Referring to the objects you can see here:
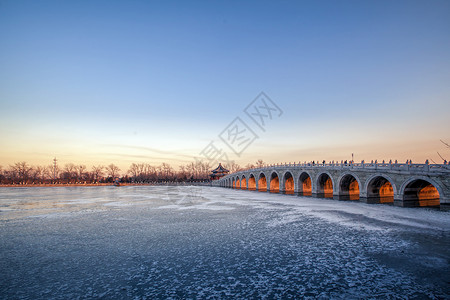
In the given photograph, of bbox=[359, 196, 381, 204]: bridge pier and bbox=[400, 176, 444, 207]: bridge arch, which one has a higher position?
bbox=[400, 176, 444, 207]: bridge arch

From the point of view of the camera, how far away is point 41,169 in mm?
117438

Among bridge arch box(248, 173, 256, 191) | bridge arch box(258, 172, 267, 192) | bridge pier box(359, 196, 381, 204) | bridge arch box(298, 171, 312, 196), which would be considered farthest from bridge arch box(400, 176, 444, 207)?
bridge arch box(248, 173, 256, 191)

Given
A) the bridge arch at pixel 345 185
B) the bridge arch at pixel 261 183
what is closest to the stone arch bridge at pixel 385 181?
the bridge arch at pixel 345 185

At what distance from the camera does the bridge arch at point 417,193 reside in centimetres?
2153

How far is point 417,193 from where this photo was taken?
924 inches

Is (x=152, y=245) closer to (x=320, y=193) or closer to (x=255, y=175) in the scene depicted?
(x=320, y=193)

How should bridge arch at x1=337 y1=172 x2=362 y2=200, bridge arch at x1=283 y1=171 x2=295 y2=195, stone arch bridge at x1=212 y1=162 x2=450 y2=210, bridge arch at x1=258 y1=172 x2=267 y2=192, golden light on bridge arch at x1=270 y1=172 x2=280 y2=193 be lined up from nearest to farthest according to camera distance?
stone arch bridge at x1=212 y1=162 x2=450 y2=210 → bridge arch at x1=337 y1=172 x2=362 y2=200 → bridge arch at x1=283 y1=171 x2=295 y2=195 → golden light on bridge arch at x1=270 y1=172 x2=280 y2=193 → bridge arch at x1=258 y1=172 x2=267 y2=192

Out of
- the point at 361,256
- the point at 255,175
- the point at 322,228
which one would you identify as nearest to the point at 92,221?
the point at 322,228

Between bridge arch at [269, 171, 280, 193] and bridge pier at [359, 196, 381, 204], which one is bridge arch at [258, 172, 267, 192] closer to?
bridge arch at [269, 171, 280, 193]

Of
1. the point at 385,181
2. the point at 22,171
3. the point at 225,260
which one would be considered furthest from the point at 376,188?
the point at 22,171

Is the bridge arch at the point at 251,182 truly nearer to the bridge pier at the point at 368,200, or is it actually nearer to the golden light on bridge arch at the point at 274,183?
the golden light on bridge arch at the point at 274,183

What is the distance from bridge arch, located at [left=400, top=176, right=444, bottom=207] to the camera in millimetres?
21531

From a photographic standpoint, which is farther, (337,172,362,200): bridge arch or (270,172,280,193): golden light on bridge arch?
(270,172,280,193): golden light on bridge arch

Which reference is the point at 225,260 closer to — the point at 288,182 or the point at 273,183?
the point at 288,182
